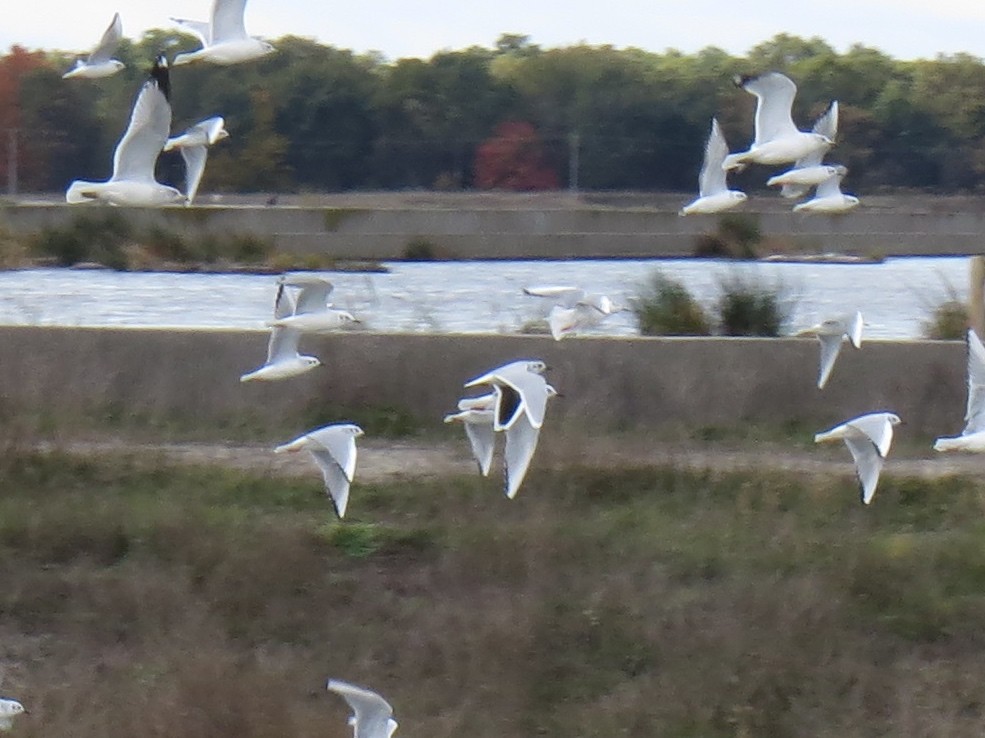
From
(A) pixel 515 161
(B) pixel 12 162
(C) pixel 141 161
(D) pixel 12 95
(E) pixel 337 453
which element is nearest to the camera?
(E) pixel 337 453

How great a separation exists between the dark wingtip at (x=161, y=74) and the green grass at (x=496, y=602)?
90.5 inches

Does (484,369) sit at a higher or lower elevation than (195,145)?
lower

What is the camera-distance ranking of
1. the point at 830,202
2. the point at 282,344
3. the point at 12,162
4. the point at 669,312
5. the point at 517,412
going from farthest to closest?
the point at 12,162 < the point at 669,312 < the point at 830,202 < the point at 282,344 < the point at 517,412

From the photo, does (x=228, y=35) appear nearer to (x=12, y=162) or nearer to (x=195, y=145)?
(x=195, y=145)

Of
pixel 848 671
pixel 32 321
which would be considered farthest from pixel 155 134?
pixel 848 671

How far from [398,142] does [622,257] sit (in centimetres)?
2085

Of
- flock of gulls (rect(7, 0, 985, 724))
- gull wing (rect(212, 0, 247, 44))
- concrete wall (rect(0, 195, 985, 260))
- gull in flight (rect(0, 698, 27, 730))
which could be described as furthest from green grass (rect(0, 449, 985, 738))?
concrete wall (rect(0, 195, 985, 260))

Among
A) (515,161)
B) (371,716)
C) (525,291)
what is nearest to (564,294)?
(525,291)

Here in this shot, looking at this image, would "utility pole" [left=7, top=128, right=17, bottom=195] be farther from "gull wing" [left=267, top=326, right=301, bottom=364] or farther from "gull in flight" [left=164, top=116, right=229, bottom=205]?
"gull wing" [left=267, top=326, right=301, bottom=364]

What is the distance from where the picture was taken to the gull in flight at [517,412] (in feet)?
34.1

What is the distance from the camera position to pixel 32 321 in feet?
50.7

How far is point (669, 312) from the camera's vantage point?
15914 mm

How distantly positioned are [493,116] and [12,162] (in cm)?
1992

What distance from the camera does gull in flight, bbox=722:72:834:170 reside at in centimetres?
1312
